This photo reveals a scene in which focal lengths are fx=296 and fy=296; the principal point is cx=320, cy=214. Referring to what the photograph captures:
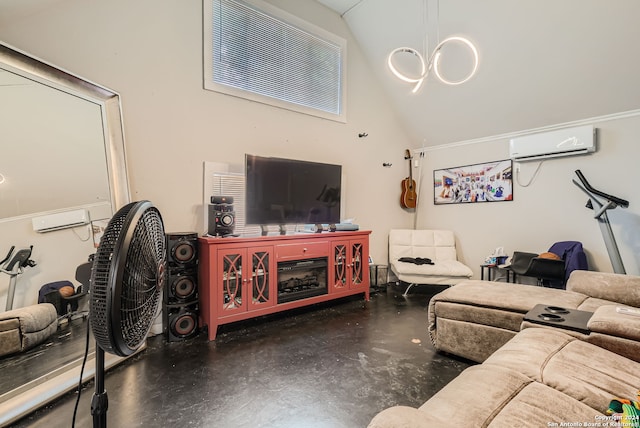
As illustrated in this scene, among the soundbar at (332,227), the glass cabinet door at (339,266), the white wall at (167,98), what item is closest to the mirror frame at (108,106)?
the white wall at (167,98)

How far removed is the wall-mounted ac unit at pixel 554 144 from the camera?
309 centimetres

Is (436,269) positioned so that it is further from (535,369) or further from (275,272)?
(535,369)

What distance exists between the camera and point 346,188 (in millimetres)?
3914

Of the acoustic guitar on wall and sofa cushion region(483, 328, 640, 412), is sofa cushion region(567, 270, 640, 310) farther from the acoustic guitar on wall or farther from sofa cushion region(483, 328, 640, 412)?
the acoustic guitar on wall

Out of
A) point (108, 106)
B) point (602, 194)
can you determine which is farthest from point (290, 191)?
point (602, 194)

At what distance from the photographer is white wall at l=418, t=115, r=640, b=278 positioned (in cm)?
292

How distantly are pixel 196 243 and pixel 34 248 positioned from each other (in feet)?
3.42

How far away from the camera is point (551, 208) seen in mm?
Result: 3396

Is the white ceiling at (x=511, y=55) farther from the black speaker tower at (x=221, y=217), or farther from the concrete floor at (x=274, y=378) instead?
the concrete floor at (x=274, y=378)

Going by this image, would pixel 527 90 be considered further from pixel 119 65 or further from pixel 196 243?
pixel 119 65

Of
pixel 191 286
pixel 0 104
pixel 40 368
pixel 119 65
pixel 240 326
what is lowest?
pixel 240 326

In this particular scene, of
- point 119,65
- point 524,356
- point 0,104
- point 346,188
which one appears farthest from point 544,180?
point 0,104

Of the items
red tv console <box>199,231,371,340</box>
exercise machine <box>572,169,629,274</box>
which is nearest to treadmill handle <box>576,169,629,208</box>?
exercise machine <box>572,169,629,274</box>

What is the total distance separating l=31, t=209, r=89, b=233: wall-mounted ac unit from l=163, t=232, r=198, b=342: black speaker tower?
1.89 ft
